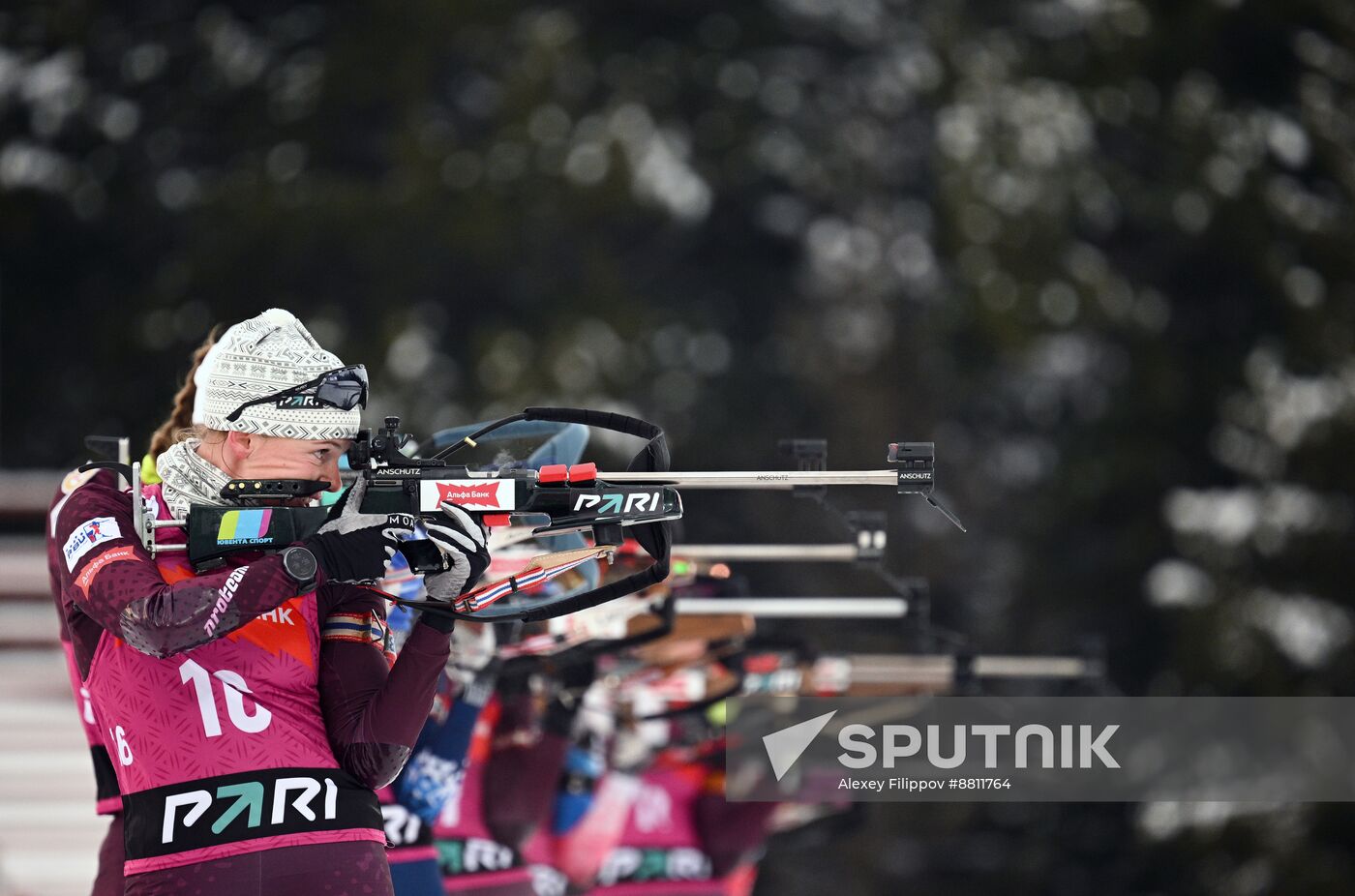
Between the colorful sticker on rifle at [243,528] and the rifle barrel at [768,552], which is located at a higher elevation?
the colorful sticker on rifle at [243,528]

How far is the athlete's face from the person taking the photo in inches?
138

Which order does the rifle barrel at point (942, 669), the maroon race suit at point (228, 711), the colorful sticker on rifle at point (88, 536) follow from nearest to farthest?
the maroon race suit at point (228, 711), the colorful sticker on rifle at point (88, 536), the rifle barrel at point (942, 669)

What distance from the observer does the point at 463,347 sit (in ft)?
58.6

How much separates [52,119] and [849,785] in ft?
43.7

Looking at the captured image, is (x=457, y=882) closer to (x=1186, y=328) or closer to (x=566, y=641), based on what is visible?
(x=566, y=641)

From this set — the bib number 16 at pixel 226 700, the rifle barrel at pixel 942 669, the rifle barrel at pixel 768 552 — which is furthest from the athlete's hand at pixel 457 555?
the rifle barrel at pixel 942 669

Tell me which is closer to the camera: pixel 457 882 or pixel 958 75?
pixel 457 882

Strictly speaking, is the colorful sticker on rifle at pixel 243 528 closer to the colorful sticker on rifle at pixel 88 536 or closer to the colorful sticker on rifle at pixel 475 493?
the colorful sticker on rifle at pixel 88 536

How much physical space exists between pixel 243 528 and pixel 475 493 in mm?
413

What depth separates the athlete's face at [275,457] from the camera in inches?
138

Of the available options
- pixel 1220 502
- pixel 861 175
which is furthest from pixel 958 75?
pixel 1220 502

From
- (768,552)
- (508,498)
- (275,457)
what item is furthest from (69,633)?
(768,552)

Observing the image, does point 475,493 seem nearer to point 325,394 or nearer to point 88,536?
point 325,394

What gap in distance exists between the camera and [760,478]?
3.70 meters
